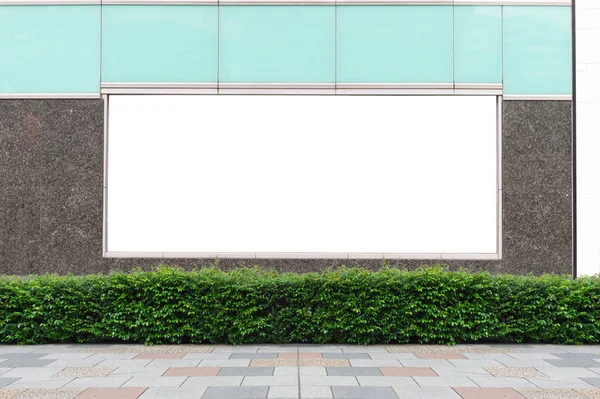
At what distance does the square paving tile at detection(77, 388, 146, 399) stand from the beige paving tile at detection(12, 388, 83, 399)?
0.13 metres

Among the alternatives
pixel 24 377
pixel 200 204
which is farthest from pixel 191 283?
pixel 200 204

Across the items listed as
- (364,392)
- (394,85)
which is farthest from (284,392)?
(394,85)

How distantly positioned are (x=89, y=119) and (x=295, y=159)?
5.70 m

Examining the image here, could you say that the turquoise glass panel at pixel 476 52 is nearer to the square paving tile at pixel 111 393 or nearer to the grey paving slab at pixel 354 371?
the grey paving slab at pixel 354 371

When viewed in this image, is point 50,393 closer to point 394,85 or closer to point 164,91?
point 164,91

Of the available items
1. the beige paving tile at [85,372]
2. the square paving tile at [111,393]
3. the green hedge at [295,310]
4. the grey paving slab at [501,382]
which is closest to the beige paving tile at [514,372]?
the grey paving slab at [501,382]

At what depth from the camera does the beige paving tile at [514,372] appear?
7.35m

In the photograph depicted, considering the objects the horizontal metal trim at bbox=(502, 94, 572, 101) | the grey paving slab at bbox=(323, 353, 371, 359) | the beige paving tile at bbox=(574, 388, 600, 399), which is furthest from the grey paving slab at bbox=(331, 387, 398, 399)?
the horizontal metal trim at bbox=(502, 94, 572, 101)

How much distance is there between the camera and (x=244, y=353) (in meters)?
8.84

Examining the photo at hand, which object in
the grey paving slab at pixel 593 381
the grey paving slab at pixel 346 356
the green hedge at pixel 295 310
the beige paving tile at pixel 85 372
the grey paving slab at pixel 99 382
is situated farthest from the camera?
the green hedge at pixel 295 310

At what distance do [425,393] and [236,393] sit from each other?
2.49m

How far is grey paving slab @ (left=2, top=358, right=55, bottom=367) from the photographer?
7918 millimetres

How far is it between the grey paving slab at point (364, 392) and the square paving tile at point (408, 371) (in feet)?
2.72

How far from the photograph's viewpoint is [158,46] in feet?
43.6
